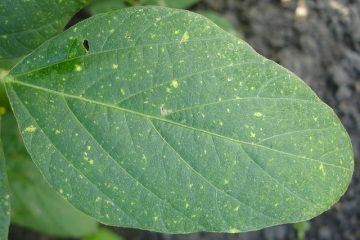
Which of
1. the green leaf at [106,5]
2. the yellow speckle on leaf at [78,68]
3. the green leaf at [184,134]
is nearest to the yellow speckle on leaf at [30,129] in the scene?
the green leaf at [184,134]

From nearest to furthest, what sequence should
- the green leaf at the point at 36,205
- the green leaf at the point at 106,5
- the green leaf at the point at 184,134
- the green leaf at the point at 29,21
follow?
the green leaf at the point at 184,134
the green leaf at the point at 29,21
the green leaf at the point at 106,5
the green leaf at the point at 36,205

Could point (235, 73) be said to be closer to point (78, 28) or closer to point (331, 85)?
point (78, 28)

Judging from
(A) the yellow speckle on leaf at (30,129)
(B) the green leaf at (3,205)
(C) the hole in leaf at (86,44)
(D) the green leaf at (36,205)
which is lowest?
(D) the green leaf at (36,205)

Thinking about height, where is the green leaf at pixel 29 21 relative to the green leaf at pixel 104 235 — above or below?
above

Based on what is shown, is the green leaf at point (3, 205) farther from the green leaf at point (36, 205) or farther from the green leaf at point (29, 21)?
the green leaf at point (36, 205)

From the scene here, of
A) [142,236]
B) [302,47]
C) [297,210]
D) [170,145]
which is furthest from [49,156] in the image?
[302,47]

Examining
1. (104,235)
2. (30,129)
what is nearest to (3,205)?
(30,129)

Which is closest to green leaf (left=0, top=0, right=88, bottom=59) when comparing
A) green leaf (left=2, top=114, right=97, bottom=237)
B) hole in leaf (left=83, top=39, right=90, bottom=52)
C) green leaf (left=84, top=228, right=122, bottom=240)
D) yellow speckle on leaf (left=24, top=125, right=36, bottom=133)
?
hole in leaf (left=83, top=39, right=90, bottom=52)
